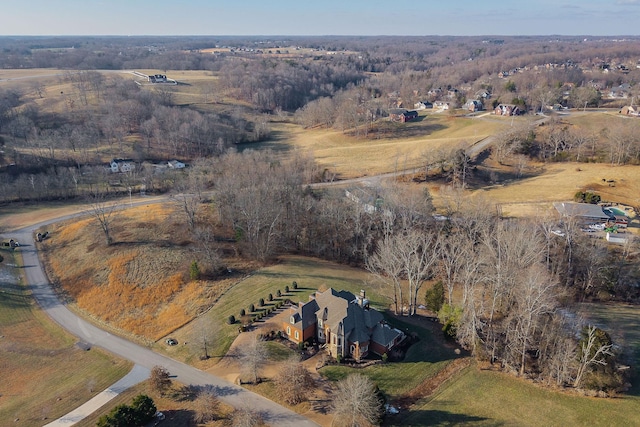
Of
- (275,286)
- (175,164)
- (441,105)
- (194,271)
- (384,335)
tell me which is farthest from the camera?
(441,105)

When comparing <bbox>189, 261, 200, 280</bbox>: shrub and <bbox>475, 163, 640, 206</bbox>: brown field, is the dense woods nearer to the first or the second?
<bbox>189, 261, 200, 280</bbox>: shrub

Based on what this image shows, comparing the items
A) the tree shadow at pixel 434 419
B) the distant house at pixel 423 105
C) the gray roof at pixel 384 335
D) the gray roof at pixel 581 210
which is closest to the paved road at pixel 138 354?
the tree shadow at pixel 434 419

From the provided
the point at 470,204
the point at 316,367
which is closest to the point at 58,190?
the point at 316,367

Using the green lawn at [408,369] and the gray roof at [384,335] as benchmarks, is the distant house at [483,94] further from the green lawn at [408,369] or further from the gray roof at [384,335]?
the gray roof at [384,335]

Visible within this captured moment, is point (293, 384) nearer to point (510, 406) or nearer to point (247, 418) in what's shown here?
point (247, 418)

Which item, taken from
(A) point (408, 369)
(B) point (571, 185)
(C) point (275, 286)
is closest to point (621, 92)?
(B) point (571, 185)

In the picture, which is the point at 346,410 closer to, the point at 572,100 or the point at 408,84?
the point at 572,100

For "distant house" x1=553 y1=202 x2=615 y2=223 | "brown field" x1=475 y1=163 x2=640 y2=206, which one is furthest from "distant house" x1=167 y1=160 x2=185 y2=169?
"distant house" x1=553 y1=202 x2=615 y2=223
